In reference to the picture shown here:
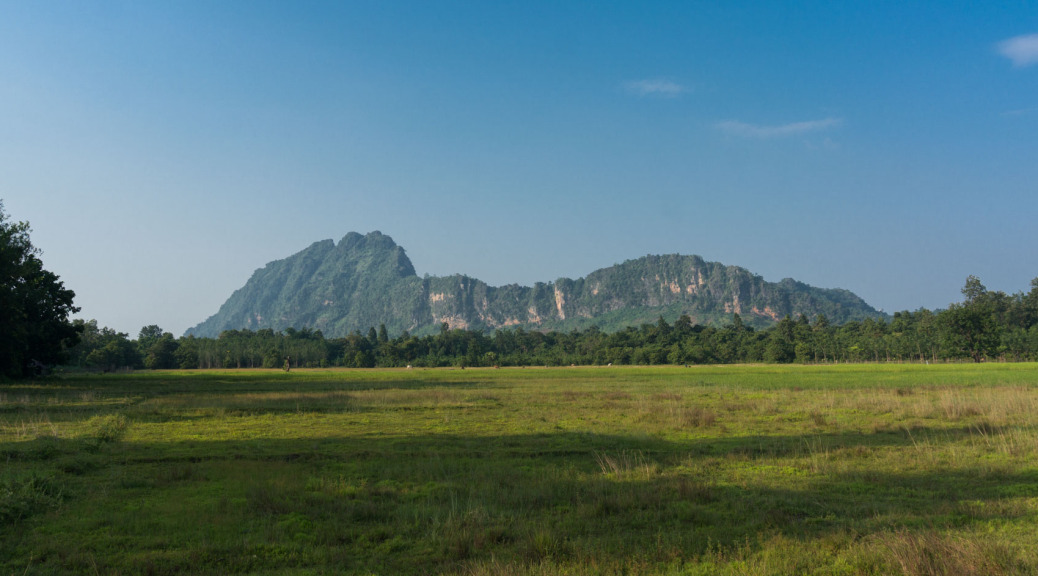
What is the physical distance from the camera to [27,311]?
46125 millimetres

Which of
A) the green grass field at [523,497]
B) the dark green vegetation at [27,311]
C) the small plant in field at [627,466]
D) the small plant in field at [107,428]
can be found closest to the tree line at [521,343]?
the dark green vegetation at [27,311]

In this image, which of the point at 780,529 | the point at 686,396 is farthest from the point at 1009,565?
the point at 686,396

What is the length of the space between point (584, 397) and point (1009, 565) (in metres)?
27.8

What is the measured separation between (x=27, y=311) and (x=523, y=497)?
175ft

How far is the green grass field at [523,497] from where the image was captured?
766cm

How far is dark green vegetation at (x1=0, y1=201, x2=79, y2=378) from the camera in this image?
39.6m

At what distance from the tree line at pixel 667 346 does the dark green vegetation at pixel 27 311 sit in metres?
45.3

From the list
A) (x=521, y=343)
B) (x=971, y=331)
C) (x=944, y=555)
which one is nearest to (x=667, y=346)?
(x=521, y=343)

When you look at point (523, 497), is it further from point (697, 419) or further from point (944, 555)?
point (697, 419)

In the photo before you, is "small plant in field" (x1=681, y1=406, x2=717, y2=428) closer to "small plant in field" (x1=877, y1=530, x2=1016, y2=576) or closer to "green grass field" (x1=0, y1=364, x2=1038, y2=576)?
"green grass field" (x1=0, y1=364, x2=1038, y2=576)

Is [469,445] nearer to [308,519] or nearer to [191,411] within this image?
[308,519]

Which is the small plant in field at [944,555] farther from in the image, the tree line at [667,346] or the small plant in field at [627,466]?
the tree line at [667,346]

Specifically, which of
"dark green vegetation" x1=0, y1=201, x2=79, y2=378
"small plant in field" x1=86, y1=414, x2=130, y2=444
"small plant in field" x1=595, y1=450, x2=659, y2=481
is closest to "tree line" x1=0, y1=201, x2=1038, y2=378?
"dark green vegetation" x1=0, y1=201, x2=79, y2=378

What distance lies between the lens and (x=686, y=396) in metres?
34.2
